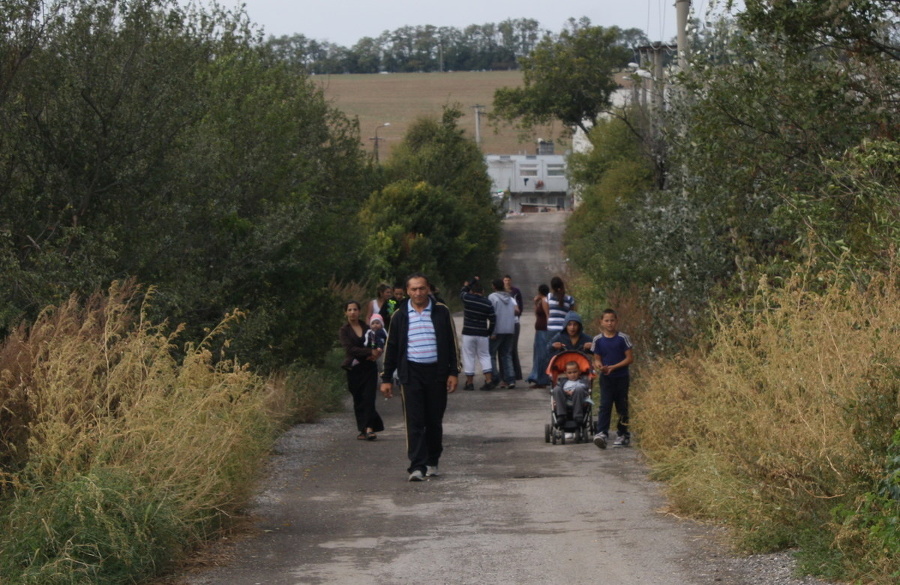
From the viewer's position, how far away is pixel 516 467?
39.4 ft

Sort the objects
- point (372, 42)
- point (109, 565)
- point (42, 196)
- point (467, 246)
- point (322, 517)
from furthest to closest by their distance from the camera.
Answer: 1. point (372, 42)
2. point (467, 246)
3. point (42, 196)
4. point (322, 517)
5. point (109, 565)

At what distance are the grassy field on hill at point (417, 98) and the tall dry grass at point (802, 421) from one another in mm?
112502

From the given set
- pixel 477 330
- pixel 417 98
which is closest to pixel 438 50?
pixel 417 98

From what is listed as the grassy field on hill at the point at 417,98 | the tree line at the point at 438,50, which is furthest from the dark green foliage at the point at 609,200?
the tree line at the point at 438,50

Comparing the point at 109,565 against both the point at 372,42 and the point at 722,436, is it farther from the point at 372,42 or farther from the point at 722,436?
the point at 372,42

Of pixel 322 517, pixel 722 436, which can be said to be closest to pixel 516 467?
pixel 322 517

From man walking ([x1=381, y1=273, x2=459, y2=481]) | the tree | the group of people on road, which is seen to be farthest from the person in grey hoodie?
the tree

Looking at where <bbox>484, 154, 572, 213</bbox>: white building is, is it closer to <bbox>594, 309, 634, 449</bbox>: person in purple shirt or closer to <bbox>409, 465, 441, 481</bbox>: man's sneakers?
<bbox>594, 309, 634, 449</bbox>: person in purple shirt

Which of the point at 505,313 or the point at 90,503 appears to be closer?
the point at 90,503

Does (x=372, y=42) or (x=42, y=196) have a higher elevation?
(x=372, y=42)

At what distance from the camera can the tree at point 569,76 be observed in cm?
5194

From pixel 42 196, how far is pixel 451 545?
6348 mm

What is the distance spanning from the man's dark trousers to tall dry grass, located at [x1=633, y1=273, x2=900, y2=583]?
7.84 feet

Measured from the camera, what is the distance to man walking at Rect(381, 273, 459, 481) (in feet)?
37.8
